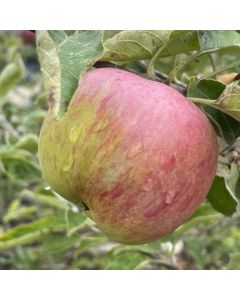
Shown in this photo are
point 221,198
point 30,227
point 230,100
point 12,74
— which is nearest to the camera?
point 230,100

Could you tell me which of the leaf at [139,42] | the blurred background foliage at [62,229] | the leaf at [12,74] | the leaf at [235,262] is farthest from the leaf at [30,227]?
the leaf at [139,42]

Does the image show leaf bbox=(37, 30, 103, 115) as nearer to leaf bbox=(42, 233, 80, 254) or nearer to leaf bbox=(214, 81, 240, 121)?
leaf bbox=(214, 81, 240, 121)

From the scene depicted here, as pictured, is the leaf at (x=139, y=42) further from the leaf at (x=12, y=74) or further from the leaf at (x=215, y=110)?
the leaf at (x=12, y=74)

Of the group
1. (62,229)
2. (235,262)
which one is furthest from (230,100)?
(62,229)

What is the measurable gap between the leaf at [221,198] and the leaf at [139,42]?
0.89 ft

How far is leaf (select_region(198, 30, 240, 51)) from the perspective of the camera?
895 millimetres

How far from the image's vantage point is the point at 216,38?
90cm

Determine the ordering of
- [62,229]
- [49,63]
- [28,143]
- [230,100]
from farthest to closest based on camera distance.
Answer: [62,229] → [28,143] → [230,100] → [49,63]

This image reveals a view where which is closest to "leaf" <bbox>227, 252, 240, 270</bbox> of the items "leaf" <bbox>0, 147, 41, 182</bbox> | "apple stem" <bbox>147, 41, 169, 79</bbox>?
"apple stem" <bbox>147, 41, 169, 79</bbox>

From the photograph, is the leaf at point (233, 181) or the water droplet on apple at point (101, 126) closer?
the water droplet on apple at point (101, 126)

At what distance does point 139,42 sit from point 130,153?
0.20 m

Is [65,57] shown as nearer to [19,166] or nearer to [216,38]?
[216,38]

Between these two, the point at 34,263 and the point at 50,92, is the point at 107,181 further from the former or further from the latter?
the point at 34,263

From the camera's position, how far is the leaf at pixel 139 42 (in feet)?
2.81
